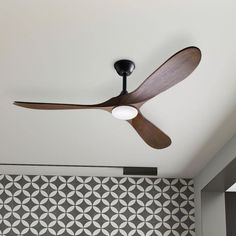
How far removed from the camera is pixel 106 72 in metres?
2.53

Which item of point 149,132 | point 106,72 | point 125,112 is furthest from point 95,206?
point 125,112

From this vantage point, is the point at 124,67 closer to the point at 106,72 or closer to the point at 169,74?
the point at 106,72

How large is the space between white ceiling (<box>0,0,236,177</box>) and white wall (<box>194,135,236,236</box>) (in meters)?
0.06

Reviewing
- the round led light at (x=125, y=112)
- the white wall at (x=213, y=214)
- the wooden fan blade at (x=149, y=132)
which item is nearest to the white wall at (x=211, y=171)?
the white wall at (x=213, y=214)

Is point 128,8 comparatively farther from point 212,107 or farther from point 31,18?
point 212,107

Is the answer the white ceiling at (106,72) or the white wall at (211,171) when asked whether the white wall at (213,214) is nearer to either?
the white wall at (211,171)

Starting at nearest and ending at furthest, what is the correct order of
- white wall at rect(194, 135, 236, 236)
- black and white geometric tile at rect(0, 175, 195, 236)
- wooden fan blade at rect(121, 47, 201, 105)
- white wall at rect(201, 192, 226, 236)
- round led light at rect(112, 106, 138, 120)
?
wooden fan blade at rect(121, 47, 201, 105) → round led light at rect(112, 106, 138, 120) → white wall at rect(194, 135, 236, 236) → white wall at rect(201, 192, 226, 236) → black and white geometric tile at rect(0, 175, 195, 236)

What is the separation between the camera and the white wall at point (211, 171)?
11.3 feet

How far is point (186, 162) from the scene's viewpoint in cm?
403

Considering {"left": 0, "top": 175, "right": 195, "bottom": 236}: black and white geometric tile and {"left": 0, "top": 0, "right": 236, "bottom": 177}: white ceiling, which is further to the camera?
{"left": 0, "top": 175, "right": 195, "bottom": 236}: black and white geometric tile

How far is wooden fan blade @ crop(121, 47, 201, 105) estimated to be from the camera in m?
1.95

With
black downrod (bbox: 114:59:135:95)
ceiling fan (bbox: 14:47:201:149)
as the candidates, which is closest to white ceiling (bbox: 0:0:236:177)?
black downrod (bbox: 114:59:135:95)

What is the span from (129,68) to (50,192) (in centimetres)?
225

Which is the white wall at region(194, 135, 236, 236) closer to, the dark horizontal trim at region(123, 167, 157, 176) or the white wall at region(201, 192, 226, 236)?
the white wall at region(201, 192, 226, 236)
